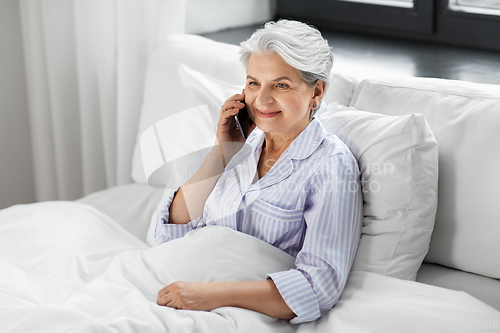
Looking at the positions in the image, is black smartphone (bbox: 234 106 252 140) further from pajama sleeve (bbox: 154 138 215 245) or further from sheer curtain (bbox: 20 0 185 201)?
sheer curtain (bbox: 20 0 185 201)

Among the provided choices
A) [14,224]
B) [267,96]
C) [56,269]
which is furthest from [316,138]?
[14,224]

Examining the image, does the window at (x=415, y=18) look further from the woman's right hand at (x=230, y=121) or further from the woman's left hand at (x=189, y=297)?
the woman's left hand at (x=189, y=297)

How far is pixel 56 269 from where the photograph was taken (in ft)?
4.59

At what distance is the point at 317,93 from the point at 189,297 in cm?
57

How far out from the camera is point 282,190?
4.32 ft

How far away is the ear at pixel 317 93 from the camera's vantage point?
1334mm

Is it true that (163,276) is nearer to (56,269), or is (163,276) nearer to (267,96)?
(56,269)

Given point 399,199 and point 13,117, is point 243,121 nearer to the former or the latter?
point 399,199

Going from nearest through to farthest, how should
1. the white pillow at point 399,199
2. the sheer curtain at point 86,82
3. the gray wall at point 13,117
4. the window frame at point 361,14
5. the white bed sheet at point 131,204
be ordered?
the white pillow at point 399,199 < the white bed sheet at point 131,204 < the window frame at point 361,14 < the sheer curtain at point 86,82 < the gray wall at point 13,117

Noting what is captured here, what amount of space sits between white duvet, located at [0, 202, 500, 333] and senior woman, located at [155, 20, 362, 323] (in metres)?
0.04

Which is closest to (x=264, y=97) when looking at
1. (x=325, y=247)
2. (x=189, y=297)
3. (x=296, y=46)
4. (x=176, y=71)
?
(x=296, y=46)

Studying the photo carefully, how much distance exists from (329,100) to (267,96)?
33 cm

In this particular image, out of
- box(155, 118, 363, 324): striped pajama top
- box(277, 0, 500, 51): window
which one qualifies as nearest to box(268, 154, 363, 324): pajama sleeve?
box(155, 118, 363, 324): striped pajama top

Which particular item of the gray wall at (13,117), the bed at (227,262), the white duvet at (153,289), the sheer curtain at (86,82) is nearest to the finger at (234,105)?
the bed at (227,262)
